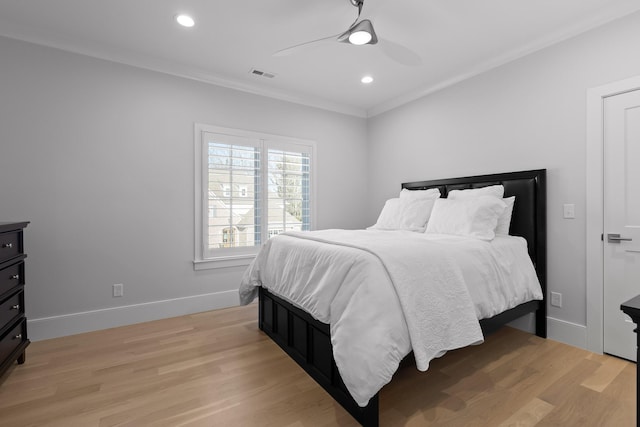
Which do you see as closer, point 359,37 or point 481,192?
point 359,37

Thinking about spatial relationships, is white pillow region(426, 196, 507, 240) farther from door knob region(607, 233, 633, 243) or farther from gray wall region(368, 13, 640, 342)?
door knob region(607, 233, 633, 243)

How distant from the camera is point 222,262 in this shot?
361 cm

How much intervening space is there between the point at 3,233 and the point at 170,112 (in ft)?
6.04

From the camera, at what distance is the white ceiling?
2354mm

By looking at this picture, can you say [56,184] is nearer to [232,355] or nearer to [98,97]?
[98,97]

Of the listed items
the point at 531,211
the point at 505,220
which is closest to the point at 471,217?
the point at 505,220

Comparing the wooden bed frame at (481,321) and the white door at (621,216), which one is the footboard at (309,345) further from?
the white door at (621,216)

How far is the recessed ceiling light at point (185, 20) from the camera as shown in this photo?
2.49 metres

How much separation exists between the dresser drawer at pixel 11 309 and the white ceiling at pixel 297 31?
2.16 metres

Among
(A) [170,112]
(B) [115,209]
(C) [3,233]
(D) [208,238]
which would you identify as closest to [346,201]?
(D) [208,238]

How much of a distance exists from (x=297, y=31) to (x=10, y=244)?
106 inches

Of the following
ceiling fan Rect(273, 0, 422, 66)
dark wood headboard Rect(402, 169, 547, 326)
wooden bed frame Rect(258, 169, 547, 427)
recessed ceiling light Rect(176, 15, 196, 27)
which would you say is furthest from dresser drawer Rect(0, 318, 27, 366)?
dark wood headboard Rect(402, 169, 547, 326)

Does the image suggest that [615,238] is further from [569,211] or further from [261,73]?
[261,73]

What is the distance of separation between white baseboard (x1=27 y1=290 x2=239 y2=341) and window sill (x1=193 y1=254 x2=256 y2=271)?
1.04 feet
